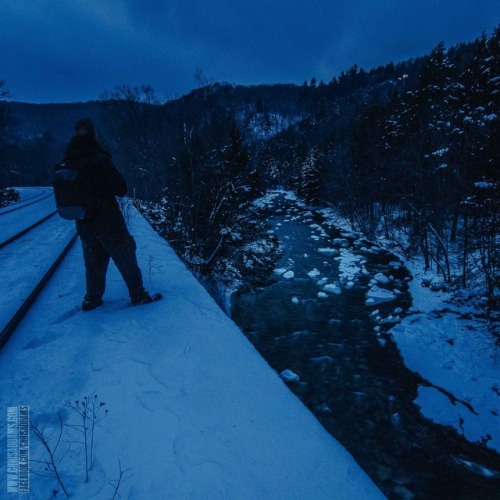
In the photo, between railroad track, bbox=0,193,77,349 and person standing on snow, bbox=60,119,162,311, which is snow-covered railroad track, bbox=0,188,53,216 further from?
person standing on snow, bbox=60,119,162,311

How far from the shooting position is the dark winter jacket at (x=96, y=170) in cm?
279

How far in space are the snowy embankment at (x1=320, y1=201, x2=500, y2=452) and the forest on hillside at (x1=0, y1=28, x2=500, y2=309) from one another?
1.25 m

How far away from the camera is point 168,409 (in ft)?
6.16

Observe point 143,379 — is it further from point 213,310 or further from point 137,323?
point 213,310

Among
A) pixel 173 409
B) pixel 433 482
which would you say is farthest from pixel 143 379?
pixel 433 482

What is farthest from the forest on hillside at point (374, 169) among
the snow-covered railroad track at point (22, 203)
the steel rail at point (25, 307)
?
the steel rail at point (25, 307)

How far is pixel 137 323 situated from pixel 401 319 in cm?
762

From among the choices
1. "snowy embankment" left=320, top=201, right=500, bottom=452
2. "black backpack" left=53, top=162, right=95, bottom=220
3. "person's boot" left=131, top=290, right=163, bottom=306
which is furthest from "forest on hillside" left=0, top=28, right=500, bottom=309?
"black backpack" left=53, top=162, right=95, bottom=220

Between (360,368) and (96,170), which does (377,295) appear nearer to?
(360,368)

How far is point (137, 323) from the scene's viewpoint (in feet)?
9.43

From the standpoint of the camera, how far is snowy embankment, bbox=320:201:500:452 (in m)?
4.73

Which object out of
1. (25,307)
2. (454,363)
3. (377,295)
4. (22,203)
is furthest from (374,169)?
(22,203)

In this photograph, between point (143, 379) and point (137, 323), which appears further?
point (137, 323)

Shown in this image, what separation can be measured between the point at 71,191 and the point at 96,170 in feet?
1.07
